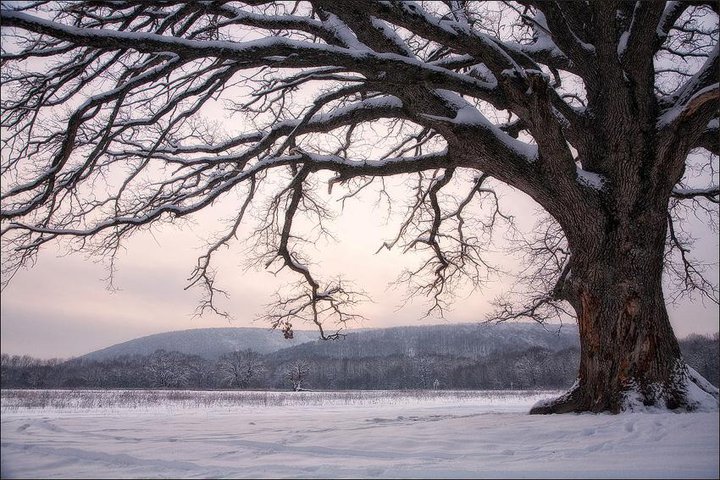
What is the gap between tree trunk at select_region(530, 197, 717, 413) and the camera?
4793 mm

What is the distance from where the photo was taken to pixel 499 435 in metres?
3.62

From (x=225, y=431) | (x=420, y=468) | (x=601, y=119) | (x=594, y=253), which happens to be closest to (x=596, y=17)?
(x=601, y=119)

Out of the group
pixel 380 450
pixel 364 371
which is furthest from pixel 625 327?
pixel 364 371

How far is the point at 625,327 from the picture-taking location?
502cm

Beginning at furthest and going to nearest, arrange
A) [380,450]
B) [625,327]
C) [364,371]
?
[364,371] → [625,327] → [380,450]

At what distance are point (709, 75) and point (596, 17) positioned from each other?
4.66ft

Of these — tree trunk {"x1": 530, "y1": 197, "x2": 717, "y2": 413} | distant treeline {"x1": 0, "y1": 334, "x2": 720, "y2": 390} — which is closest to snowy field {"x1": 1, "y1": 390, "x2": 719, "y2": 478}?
tree trunk {"x1": 530, "y1": 197, "x2": 717, "y2": 413}

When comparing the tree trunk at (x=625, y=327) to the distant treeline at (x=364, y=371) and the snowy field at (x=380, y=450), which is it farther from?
the distant treeline at (x=364, y=371)

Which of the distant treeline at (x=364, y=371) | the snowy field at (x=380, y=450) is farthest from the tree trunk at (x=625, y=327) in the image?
the distant treeline at (x=364, y=371)

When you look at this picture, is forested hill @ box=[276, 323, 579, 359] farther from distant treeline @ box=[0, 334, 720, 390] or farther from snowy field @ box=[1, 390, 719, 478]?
snowy field @ box=[1, 390, 719, 478]

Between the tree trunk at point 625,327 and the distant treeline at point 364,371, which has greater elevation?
the tree trunk at point 625,327

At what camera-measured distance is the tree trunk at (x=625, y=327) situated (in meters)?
4.79

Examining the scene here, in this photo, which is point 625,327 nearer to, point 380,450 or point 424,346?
point 380,450

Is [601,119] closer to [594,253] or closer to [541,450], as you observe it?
[594,253]
